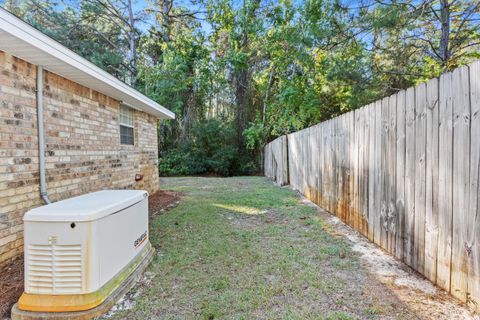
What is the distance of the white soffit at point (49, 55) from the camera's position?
8.45ft

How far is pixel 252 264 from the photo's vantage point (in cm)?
292

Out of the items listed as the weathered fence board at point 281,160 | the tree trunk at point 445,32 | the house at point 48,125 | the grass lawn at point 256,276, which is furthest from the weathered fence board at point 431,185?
the weathered fence board at point 281,160

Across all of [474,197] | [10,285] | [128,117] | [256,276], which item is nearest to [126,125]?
[128,117]

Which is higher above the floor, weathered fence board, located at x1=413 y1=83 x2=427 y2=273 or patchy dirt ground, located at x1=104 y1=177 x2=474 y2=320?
weathered fence board, located at x1=413 y1=83 x2=427 y2=273

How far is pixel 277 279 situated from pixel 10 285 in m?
2.48

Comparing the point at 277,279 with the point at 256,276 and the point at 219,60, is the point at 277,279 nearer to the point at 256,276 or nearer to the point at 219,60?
the point at 256,276

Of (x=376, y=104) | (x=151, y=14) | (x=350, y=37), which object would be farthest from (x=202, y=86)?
(x=376, y=104)

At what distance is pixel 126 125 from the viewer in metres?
6.25

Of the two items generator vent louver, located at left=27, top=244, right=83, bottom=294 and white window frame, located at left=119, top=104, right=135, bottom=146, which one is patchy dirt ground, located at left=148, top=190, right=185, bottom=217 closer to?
white window frame, located at left=119, top=104, right=135, bottom=146

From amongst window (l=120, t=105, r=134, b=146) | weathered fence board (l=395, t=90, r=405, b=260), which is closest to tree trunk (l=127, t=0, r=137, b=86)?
window (l=120, t=105, r=134, b=146)

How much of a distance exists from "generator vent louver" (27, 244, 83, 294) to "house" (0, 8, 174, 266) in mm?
1233

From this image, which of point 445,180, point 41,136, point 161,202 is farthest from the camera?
point 161,202

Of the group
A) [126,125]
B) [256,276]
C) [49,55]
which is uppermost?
[49,55]

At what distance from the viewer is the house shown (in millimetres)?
2885
